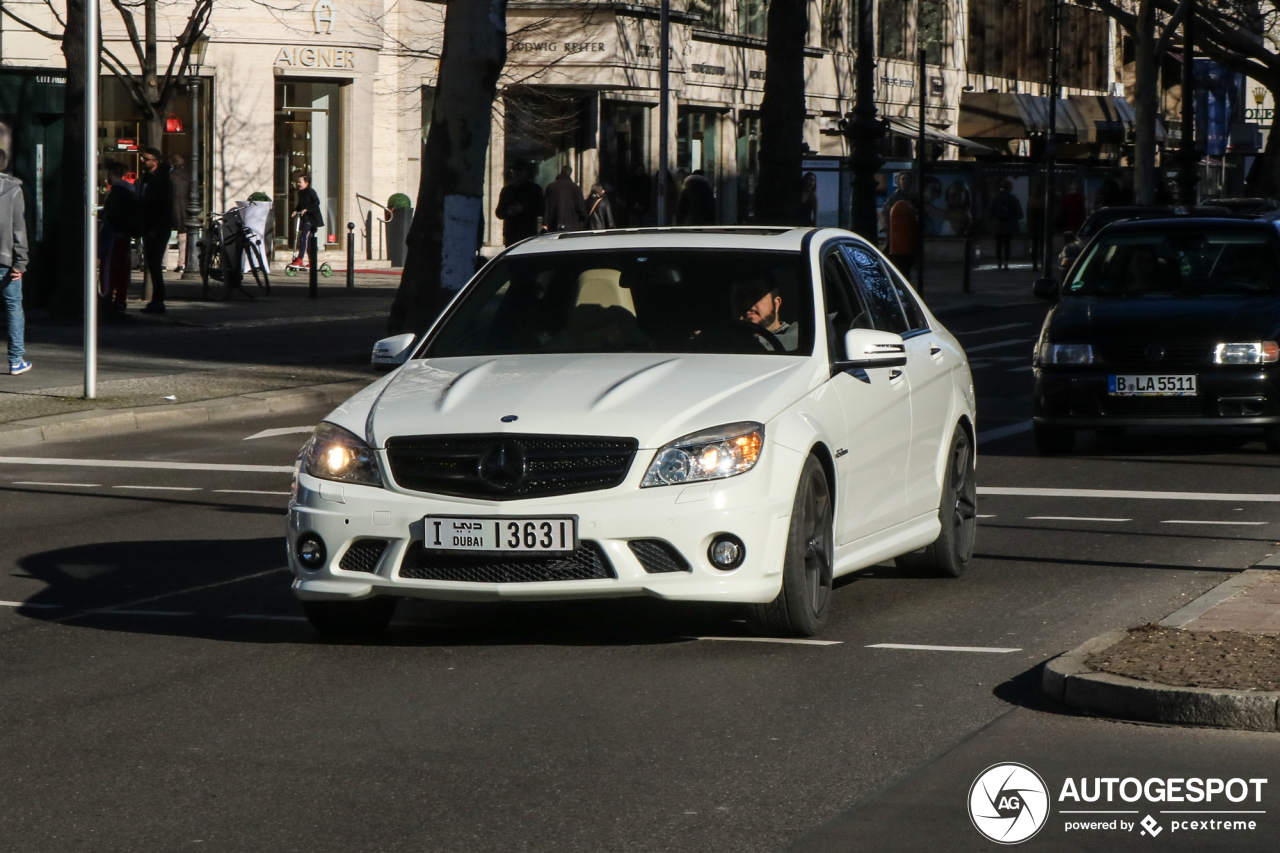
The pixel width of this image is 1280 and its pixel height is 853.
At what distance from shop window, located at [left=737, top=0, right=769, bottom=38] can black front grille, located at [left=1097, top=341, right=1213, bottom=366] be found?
42.0 meters

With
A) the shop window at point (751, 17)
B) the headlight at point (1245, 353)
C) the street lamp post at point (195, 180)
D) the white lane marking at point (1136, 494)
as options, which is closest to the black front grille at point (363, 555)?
the white lane marking at point (1136, 494)

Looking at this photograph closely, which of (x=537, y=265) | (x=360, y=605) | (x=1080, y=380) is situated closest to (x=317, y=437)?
(x=360, y=605)

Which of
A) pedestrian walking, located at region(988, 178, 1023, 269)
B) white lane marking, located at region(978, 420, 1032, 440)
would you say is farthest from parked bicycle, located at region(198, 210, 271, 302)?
pedestrian walking, located at region(988, 178, 1023, 269)

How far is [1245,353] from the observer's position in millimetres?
13938

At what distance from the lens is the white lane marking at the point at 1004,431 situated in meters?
15.5

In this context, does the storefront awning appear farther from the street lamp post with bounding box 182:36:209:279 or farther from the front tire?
the front tire

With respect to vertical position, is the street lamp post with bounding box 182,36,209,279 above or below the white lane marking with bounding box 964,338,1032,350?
above

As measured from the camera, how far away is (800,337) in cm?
818

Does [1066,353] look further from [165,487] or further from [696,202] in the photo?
[696,202]

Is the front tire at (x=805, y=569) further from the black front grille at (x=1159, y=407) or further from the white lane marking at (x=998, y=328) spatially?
the white lane marking at (x=998, y=328)

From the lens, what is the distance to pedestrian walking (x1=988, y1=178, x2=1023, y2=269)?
4425 centimetres

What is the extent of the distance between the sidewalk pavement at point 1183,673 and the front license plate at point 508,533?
1627 mm

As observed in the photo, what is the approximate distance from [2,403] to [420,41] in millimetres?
30680

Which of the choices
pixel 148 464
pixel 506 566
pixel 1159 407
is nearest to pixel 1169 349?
pixel 1159 407
